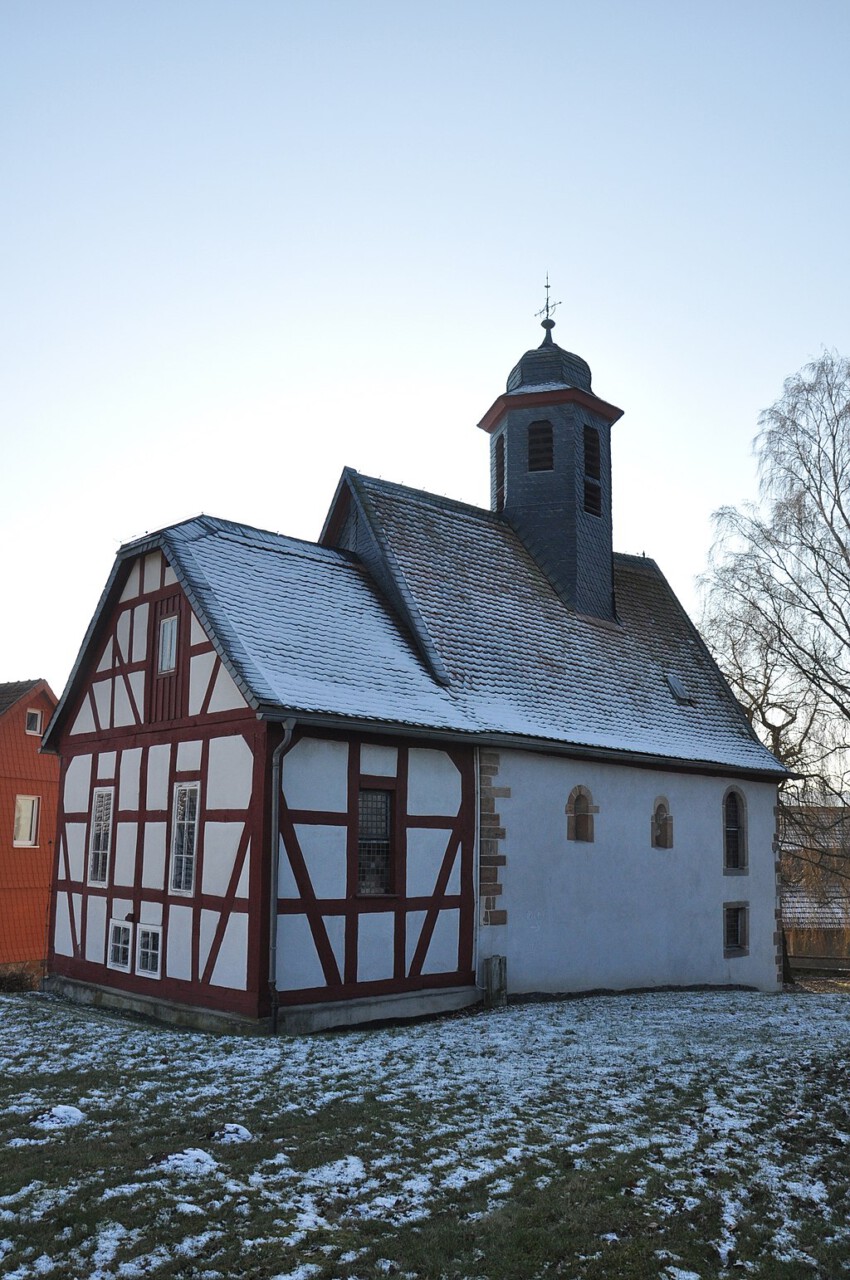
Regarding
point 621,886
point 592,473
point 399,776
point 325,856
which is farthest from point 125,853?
point 592,473

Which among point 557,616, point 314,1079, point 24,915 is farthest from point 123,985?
point 24,915

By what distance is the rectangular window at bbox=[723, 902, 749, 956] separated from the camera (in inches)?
827

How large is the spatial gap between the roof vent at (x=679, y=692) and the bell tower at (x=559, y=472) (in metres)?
1.86

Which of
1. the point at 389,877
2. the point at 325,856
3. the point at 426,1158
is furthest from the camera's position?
the point at 389,877

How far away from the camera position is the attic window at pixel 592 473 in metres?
23.7

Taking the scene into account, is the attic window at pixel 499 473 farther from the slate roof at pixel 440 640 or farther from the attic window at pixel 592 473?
the attic window at pixel 592 473

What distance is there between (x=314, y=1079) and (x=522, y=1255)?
4.46 m

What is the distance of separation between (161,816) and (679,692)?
11.5 metres

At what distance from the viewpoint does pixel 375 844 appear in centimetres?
1496

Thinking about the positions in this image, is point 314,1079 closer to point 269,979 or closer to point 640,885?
point 269,979

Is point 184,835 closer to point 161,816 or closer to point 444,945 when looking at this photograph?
point 161,816

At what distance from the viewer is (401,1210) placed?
623 centimetres

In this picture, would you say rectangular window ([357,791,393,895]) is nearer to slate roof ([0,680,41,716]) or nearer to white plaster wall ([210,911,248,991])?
white plaster wall ([210,911,248,991])

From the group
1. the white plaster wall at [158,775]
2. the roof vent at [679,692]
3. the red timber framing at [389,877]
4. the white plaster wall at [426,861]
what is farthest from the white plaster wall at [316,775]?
the roof vent at [679,692]
